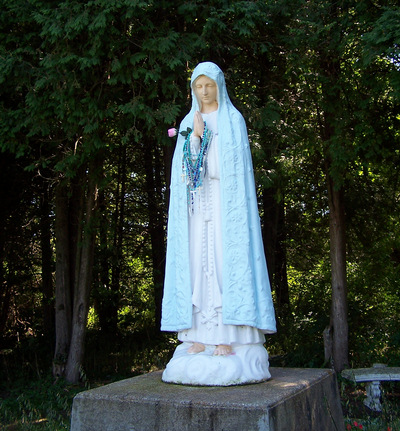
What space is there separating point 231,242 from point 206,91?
1419 mm

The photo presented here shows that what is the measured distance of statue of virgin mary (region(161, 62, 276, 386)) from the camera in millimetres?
4785

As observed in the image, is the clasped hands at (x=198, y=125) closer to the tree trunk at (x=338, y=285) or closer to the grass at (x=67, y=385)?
the grass at (x=67, y=385)

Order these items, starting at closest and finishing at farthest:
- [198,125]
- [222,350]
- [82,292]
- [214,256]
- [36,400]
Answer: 1. [222,350]
2. [214,256]
3. [198,125]
4. [36,400]
5. [82,292]

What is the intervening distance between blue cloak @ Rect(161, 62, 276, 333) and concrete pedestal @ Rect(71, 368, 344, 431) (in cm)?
58

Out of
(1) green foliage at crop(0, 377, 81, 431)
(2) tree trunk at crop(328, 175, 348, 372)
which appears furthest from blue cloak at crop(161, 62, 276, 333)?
(2) tree trunk at crop(328, 175, 348, 372)

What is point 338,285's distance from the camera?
32.5 ft

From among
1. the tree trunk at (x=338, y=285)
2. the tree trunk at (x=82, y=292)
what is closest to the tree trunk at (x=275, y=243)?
the tree trunk at (x=338, y=285)

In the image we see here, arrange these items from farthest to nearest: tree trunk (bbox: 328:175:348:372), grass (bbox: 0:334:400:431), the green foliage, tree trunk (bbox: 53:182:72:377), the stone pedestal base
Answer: tree trunk (bbox: 53:182:72:377) < tree trunk (bbox: 328:175:348:372) < the green foliage < grass (bbox: 0:334:400:431) < the stone pedestal base

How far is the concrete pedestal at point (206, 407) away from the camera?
12.9 ft

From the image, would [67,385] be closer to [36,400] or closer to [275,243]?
[36,400]

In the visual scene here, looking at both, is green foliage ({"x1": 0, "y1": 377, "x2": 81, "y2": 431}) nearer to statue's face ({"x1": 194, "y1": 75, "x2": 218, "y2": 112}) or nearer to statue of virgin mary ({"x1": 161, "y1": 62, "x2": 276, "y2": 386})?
statue of virgin mary ({"x1": 161, "y1": 62, "x2": 276, "y2": 386})

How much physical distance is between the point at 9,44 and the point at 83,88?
160 centimetres

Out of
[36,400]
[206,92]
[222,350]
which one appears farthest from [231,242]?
[36,400]

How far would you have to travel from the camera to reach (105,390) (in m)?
4.67
